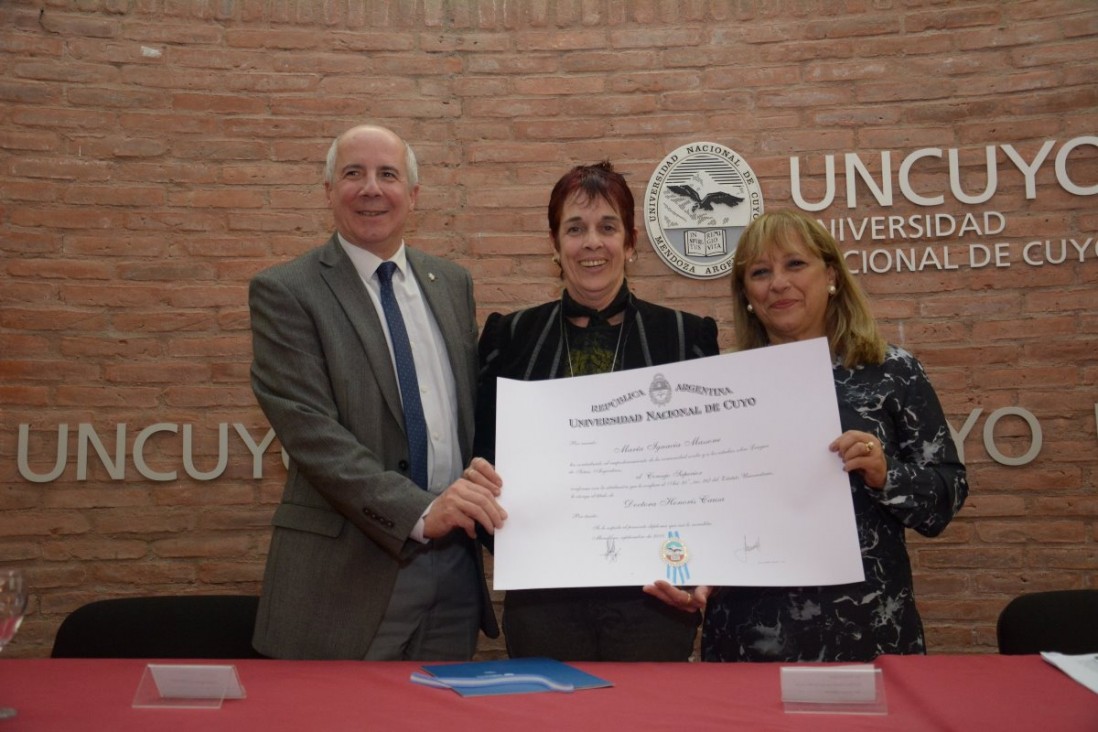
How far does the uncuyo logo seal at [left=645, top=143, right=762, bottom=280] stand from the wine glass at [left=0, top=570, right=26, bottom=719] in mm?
2883

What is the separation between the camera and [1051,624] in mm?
2342

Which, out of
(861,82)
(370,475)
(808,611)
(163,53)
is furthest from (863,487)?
(163,53)

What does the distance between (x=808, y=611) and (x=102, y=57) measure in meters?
3.37

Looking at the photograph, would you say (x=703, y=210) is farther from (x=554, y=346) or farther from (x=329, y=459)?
(x=329, y=459)

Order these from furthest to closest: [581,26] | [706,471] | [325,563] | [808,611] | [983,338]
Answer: [581,26]
[983,338]
[325,563]
[808,611]
[706,471]

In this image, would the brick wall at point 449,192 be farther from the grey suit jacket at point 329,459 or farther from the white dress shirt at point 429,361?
the grey suit jacket at point 329,459

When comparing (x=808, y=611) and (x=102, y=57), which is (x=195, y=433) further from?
(x=808, y=611)

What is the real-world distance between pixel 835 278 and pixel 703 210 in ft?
5.11

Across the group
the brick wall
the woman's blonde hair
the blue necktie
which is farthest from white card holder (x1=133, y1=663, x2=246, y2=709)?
the brick wall

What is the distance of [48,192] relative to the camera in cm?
378

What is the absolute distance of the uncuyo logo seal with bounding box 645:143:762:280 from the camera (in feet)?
12.7

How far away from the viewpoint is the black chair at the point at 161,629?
7.84ft

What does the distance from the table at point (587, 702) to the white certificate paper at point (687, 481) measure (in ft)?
0.87
